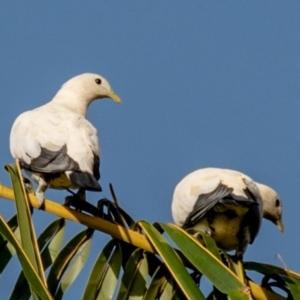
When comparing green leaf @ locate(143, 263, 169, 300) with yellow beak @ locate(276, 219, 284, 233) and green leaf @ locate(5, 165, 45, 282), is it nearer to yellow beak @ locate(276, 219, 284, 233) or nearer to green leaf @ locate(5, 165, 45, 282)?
green leaf @ locate(5, 165, 45, 282)

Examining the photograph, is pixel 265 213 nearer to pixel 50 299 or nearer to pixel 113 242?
pixel 113 242

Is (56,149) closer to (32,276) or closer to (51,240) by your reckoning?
(51,240)

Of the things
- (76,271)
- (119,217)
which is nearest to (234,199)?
(119,217)

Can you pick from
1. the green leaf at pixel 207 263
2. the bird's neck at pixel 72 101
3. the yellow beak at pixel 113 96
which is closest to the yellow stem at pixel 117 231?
the green leaf at pixel 207 263

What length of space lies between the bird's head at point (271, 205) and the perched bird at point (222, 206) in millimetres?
1144

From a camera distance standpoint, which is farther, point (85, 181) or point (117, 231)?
point (85, 181)

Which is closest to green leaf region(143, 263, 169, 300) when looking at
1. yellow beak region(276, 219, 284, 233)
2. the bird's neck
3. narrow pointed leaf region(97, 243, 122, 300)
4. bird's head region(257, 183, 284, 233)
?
narrow pointed leaf region(97, 243, 122, 300)

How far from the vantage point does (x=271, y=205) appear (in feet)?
23.4

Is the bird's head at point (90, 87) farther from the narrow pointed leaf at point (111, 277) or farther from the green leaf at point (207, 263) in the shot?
the green leaf at point (207, 263)

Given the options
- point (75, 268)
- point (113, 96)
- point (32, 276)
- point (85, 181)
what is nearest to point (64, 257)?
point (75, 268)

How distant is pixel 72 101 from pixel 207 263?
3754mm

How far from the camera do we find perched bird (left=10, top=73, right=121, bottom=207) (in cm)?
477

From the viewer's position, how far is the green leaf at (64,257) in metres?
3.59

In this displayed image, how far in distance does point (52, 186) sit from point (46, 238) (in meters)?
1.57
